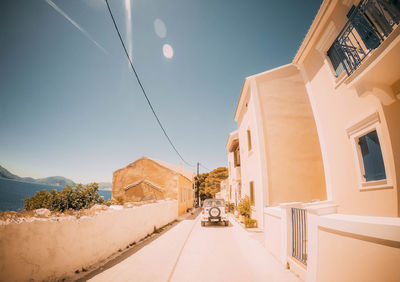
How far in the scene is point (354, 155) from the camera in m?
4.80

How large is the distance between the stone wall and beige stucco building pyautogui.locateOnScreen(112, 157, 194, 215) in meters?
10.9

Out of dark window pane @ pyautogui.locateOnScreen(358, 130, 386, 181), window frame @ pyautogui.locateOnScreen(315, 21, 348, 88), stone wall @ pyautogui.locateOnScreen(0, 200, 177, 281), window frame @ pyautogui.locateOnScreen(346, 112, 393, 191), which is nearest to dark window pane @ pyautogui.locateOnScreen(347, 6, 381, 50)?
window frame @ pyautogui.locateOnScreen(315, 21, 348, 88)

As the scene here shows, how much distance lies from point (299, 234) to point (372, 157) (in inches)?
111

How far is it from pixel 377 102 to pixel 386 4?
84.9 inches

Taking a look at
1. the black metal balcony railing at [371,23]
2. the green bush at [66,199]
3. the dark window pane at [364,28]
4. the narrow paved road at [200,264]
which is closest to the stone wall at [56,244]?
the narrow paved road at [200,264]

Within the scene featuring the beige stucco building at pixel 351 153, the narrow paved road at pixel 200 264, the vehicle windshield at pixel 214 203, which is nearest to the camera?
the beige stucco building at pixel 351 153

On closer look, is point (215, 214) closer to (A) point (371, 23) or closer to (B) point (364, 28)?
(B) point (364, 28)

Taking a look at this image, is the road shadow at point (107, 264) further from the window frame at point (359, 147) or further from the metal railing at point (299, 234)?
the window frame at point (359, 147)

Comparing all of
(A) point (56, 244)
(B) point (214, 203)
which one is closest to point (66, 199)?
(A) point (56, 244)

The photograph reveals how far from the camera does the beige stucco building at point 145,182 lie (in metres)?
16.8

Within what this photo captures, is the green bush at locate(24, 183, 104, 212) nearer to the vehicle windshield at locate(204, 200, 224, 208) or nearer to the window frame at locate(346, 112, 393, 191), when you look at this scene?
the vehicle windshield at locate(204, 200, 224, 208)

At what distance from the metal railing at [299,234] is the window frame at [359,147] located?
6.37 ft

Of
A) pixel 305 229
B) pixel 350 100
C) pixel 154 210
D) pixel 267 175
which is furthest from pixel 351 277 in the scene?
pixel 154 210

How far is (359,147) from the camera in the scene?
187 inches
